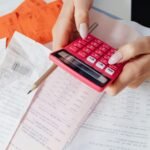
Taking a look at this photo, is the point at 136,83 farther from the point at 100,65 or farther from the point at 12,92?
the point at 12,92

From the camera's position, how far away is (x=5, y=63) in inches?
25.6

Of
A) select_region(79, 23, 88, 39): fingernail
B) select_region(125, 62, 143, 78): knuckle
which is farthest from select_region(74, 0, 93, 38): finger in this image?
select_region(125, 62, 143, 78): knuckle

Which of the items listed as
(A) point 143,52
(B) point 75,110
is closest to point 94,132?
(B) point 75,110

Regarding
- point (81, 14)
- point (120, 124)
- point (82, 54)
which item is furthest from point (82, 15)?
point (120, 124)

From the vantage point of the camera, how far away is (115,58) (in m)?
0.52

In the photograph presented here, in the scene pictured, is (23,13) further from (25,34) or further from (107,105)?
(107,105)

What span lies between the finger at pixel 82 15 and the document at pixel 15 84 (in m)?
0.10

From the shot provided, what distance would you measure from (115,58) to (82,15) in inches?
4.9

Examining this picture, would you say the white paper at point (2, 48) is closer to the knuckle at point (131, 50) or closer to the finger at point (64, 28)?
the finger at point (64, 28)

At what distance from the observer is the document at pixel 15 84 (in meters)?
0.60

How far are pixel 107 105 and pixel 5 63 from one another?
23 centimetres

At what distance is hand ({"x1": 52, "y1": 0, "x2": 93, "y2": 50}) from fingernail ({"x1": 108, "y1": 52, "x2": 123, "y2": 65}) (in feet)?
0.25

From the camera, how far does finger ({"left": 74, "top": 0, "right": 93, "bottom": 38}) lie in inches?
22.7

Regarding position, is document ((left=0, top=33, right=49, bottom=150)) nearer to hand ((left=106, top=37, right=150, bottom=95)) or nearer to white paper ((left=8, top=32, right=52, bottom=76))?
white paper ((left=8, top=32, right=52, bottom=76))
